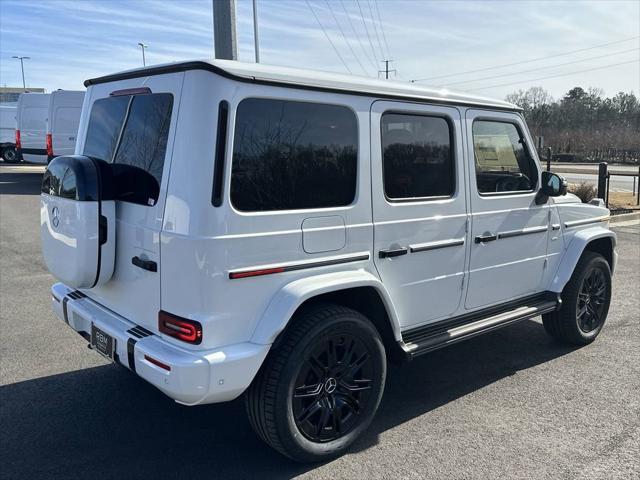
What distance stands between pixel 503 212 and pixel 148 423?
9.44 feet

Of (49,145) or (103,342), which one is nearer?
(103,342)

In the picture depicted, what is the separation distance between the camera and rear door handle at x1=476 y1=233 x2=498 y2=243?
13.0 ft

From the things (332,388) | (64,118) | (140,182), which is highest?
(64,118)

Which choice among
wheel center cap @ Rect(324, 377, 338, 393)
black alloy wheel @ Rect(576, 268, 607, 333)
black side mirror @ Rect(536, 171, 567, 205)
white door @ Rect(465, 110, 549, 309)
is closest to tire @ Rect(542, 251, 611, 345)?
black alloy wheel @ Rect(576, 268, 607, 333)

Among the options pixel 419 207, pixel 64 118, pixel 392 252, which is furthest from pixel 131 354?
pixel 64 118

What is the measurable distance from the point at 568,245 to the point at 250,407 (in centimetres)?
Result: 321

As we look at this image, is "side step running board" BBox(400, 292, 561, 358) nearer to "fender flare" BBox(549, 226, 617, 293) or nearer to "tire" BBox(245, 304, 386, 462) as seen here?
"fender flare" BBox(549, 226, 617, 293)

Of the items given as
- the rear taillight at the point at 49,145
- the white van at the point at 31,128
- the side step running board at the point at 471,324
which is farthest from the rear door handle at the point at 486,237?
the white van at the point at 31,128

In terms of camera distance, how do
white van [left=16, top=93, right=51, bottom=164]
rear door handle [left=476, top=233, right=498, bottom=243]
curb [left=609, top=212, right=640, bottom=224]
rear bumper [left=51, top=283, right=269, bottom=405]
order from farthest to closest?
white van [left=16, top=93, right=51, bottom=164] < curb [left=609, top=212, right=640, bottom=224] < rear door handle [left=476, top=233, right=498, bottom=243] < rear bumper [left=51, top=283, right=269, bottom=405]

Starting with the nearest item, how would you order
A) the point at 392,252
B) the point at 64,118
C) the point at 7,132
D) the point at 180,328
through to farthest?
the point at 180,328 → the point at 392,252 → the point at 64,118 → the point at 7,132

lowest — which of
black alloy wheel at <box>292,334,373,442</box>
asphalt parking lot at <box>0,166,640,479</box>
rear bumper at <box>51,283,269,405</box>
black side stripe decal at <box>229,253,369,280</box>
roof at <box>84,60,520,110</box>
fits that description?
asphalt parking lot at <box>0,166,640,479</box>

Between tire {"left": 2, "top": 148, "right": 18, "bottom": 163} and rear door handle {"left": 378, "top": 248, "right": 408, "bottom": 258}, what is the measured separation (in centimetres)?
2969

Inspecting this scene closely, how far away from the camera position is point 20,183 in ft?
62.3

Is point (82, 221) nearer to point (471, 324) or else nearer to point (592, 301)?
point (471, 324)
